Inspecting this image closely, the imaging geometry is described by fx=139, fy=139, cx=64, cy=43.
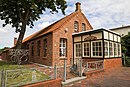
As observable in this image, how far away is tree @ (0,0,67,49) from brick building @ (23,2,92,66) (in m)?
2.49

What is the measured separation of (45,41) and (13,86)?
11361 millimetres

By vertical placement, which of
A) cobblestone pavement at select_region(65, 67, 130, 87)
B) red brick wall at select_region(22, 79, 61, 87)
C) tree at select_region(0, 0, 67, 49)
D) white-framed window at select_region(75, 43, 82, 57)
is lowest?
cobblestone pavement at select_region(65, 67, 130, 87)

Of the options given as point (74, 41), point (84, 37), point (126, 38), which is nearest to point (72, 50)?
point (74, 41)

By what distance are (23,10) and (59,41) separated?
766cm

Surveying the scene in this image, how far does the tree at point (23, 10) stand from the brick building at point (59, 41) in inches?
98.2

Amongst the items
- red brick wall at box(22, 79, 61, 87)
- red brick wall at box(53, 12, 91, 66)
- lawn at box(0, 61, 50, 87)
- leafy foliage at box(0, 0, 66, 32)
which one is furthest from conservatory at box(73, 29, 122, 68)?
lawn at box(0, 61, 50, 87)

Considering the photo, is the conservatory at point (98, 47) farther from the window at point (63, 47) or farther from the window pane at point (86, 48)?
the window at point (63, 47)

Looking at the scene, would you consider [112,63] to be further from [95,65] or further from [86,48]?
[95,65]

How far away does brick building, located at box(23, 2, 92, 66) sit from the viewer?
15.5 metres

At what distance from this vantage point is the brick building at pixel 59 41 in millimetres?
15539

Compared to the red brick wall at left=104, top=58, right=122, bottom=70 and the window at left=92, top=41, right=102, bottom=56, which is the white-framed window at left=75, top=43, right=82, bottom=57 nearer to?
the window at left=92, top=41, right=102, bottom=56

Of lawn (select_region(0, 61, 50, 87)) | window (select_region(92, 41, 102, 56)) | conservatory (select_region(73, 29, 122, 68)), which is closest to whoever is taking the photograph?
lawn (select_region(0, 61, 50, 87))

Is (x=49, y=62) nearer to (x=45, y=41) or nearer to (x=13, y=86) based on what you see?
(x=45, y=41)

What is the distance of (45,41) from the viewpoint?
57.5ft
